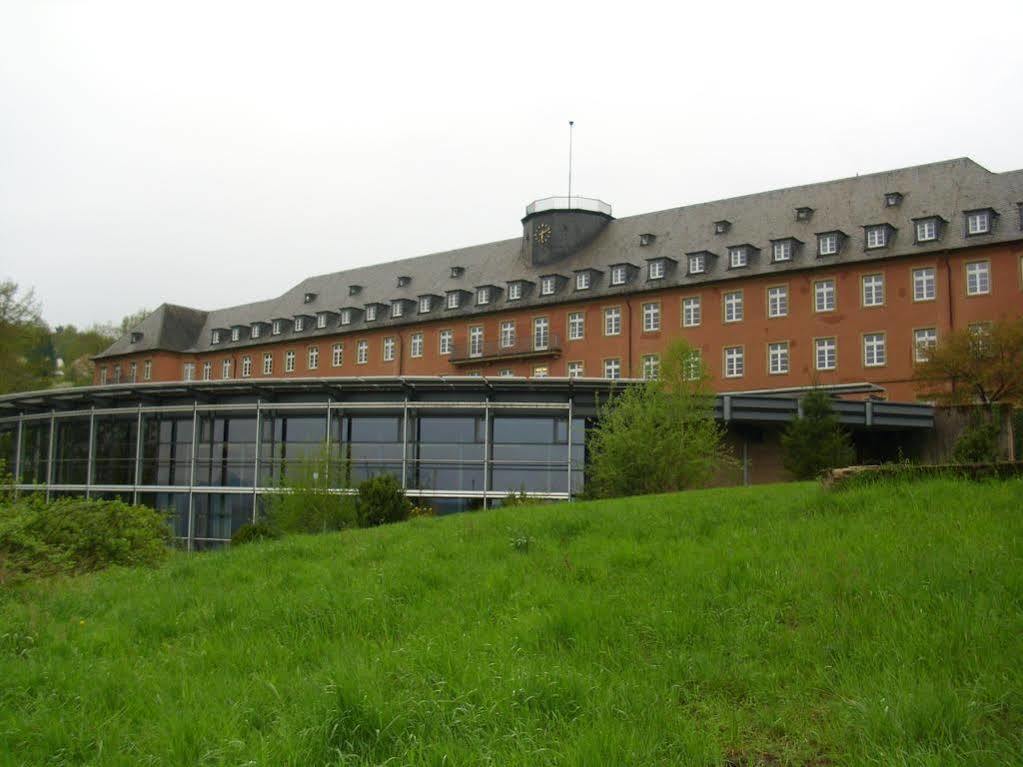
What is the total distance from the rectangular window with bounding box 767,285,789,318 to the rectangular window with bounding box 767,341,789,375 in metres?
1.50

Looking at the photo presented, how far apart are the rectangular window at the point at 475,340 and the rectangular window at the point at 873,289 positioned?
22777mm

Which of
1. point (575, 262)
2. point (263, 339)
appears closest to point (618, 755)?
point (575, 262)

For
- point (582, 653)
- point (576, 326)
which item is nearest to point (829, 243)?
point (576, 326)

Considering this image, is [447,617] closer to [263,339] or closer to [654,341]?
[654,341]

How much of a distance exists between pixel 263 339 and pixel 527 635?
2670 inches

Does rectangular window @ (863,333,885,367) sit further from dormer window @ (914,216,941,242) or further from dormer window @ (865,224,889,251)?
dormer window @ (914,216,941,242)

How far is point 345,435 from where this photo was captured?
35031mm

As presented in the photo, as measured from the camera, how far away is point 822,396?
33.6 metres

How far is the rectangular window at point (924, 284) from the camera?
43.6 meters

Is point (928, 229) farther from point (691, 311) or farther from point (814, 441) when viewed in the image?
point (814, 441)

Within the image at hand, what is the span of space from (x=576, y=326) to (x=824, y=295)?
1418cm

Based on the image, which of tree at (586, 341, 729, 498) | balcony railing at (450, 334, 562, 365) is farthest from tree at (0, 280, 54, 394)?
tree at (586, 341, 729, 498)

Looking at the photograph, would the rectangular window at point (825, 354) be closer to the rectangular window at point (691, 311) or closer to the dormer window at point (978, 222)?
the rectangular window at point (691, 311)

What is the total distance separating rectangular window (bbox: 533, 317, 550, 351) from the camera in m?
56.4
